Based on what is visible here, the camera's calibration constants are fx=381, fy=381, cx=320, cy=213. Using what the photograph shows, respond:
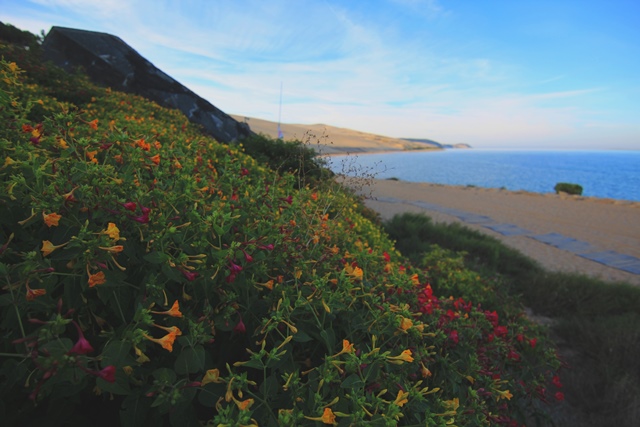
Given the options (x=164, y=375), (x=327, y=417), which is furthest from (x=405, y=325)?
(x=164, y=375)

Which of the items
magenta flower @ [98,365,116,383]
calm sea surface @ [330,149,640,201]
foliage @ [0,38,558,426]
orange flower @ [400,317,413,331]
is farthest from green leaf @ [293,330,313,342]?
calm sea surface @ [330,149,640,201]

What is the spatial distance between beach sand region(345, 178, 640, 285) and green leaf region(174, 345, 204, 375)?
1.81m

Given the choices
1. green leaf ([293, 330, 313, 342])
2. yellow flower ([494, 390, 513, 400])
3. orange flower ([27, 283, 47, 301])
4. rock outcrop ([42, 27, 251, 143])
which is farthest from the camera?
rock outcrop ([42, 27, 251, 143])

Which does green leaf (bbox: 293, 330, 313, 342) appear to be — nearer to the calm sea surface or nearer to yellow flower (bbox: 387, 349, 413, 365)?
yellow flower (bbox: 387, 349, 413, 365)

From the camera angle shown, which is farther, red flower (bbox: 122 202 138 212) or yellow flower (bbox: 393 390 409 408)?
red flower (bbox: 122 202 138 212)

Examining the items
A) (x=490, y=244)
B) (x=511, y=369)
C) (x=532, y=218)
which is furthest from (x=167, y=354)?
(x=532, y=218)

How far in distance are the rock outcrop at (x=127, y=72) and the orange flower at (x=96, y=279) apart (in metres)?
8.11

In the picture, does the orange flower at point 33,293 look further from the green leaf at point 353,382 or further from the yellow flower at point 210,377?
the green leaf at point 353,382

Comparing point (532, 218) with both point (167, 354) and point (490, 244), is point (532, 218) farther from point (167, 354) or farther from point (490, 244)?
point (167, 354)

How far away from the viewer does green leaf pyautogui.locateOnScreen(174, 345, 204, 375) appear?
101 cm

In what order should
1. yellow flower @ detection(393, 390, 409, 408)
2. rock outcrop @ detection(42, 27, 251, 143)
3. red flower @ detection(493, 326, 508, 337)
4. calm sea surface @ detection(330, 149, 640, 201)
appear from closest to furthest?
yellow flower @ detection(393, 390, 409, 408) → red flower @ detection(493, 326, 508, 337) → calm sea surface @ detection(330, 149, 640, 201) → rock outcrop @ detection(42, 27, 251, 143)

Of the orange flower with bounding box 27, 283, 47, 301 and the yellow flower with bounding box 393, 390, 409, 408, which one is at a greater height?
the orange flower with bounding box 27, 283, 47, 301

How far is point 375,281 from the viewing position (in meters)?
1.97

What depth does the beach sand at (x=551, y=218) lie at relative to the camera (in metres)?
7.71
